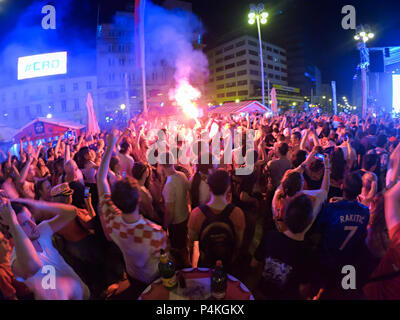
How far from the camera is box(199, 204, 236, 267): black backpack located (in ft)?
6.93

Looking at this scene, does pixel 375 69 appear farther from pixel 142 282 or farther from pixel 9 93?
pixel 9 93

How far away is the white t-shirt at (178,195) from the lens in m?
3.05

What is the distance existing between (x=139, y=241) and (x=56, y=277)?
852 millimetres

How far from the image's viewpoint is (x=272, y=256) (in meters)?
1.87

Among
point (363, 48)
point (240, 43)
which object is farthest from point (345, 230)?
point (240, 43)

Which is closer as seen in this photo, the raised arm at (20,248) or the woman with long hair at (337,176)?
the raised arm at (20,248)

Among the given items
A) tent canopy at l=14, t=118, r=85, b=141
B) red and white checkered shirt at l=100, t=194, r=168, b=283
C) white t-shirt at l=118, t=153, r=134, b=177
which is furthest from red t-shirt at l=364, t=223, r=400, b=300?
tent canopy at l=14, t=118, r=85, b=141

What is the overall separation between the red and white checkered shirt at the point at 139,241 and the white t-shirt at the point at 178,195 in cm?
93

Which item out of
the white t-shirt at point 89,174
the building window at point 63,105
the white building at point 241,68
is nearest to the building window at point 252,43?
the white building at point 241,68

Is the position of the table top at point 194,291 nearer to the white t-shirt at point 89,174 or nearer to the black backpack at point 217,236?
the black backpack at point 217,236

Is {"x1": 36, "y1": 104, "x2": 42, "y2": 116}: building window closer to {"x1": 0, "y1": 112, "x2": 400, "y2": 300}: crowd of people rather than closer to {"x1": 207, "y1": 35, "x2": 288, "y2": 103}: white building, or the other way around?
{"x1": 0, "y1": 112, "x2": 400, "y2": 300}: crowd of people

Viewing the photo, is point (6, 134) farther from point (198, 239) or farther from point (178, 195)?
point (198, 239)

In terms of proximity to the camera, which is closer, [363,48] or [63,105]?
[363,48]

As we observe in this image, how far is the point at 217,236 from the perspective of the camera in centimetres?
211
